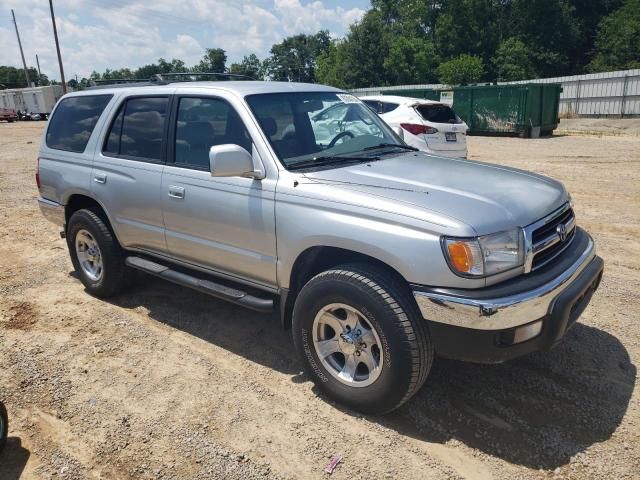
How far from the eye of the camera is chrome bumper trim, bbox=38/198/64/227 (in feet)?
17.2

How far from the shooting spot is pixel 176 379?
3.68 meters

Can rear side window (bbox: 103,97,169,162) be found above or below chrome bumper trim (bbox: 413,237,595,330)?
above

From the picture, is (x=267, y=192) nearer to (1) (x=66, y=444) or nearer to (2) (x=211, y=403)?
(2) (x=211, y=403)

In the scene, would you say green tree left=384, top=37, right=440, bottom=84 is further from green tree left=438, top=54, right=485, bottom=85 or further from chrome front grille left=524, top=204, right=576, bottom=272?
chrome front grille left=524, top=204, right=576, bottom=272

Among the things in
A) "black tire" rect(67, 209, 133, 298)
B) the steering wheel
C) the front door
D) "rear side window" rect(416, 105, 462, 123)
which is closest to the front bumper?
the front door

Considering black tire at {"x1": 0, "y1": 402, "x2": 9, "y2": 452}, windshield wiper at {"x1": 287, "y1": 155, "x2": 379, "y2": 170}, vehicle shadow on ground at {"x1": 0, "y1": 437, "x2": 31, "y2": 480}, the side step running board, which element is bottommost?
vehicle shadow on ground at {"x1": 0, "y1": 437, "x2": 31, "y2": 480}

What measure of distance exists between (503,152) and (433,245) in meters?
14.6

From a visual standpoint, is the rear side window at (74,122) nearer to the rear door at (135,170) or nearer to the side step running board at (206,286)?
the rear door at (135,170)

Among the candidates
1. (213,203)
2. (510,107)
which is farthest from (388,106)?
(510,107)

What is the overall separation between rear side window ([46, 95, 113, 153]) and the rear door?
0.31 meters

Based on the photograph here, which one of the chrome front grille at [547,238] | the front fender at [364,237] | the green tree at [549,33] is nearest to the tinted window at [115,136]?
the front fender at [364,237]

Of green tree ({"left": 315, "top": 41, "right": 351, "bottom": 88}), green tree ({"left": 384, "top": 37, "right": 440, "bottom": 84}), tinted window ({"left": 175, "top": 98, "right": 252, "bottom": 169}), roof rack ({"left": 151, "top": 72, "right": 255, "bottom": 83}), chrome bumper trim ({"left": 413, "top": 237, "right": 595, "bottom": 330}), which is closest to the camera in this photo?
chrome bumper trim ({"left": 413, "top": 237, "right": 595, "bottom": 330})

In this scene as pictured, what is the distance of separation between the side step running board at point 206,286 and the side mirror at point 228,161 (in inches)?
35.4

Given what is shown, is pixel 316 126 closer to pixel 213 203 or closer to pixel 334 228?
pixel 213 203
